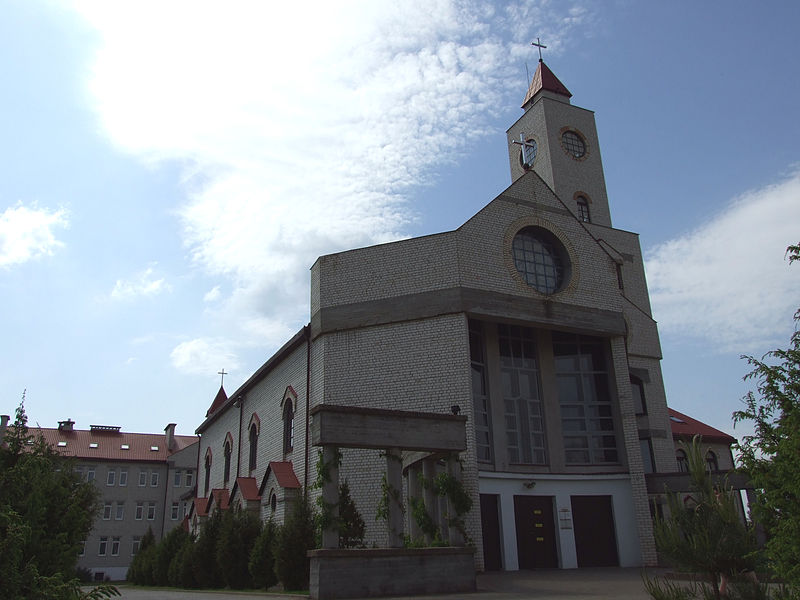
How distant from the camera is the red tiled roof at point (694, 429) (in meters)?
33.1

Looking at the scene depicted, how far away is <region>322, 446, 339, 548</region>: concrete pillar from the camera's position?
12531 mm

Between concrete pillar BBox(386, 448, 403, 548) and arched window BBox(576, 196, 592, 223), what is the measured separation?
2188 centimetres

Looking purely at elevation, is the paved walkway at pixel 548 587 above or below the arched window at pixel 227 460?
below

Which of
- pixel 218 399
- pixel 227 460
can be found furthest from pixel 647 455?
pixel 218 399

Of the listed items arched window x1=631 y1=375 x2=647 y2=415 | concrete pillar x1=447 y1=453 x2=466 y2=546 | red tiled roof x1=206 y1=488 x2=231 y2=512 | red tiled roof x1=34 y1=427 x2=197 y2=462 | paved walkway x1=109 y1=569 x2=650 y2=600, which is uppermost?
red tiled roof x1=34 y1=427 x2=197 y2=462

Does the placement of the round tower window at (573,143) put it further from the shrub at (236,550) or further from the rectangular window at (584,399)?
the shrub at (236,550)

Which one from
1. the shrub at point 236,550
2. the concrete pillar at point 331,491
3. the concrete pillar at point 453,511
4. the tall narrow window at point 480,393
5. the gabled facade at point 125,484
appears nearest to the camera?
the concrete pillar at point 331,491

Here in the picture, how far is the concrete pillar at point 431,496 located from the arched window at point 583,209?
20795 millimetres

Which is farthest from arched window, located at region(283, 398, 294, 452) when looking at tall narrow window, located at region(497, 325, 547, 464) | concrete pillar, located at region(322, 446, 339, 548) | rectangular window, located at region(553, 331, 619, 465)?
concrete pillar, located at region(322, 446, 339, 548)

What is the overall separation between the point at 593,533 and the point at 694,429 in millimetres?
17810

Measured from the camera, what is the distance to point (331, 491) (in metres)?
12.9

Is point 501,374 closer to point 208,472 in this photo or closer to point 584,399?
point 584,399

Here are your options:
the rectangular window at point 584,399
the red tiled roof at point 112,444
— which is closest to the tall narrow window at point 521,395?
the rectangular window at point 584,399

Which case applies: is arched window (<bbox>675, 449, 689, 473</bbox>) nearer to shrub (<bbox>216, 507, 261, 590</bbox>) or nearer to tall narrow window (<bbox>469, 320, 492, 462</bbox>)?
tall narrow window (<bbox>469, 320, 492, 462</bbox>)
